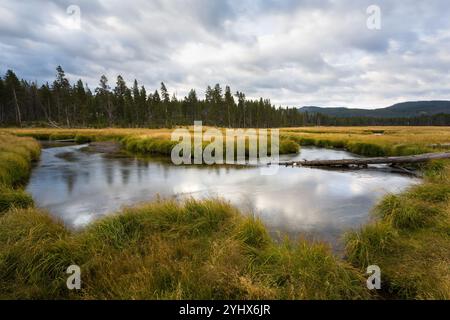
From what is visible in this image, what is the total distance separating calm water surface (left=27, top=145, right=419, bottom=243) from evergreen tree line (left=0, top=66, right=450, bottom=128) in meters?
73.9

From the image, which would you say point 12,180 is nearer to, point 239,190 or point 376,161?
point 239,190

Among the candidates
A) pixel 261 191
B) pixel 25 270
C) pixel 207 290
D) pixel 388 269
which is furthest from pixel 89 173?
pixel 388 269

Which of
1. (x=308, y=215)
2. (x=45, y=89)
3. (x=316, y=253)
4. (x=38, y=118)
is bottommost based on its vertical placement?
(x=308, y=215)

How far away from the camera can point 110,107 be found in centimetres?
8912

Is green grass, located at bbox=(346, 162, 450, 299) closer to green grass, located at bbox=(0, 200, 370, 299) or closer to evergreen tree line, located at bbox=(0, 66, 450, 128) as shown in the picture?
green grass, located at bbox=(0, 200, 370, 299)

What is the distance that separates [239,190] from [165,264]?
365 inches

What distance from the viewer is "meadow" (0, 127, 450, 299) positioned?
187 inches

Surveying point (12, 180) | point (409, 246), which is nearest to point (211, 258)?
point (409, 246)

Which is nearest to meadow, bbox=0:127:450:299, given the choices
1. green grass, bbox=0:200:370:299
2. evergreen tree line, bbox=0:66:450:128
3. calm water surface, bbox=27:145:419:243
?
green grass, bbox=0:200:370:299

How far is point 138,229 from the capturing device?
7582 mm

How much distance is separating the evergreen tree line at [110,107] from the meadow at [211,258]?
8576 cm
